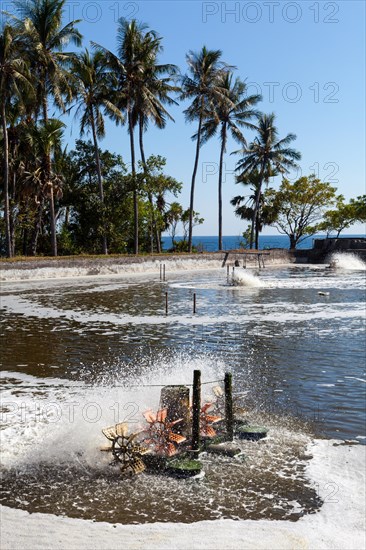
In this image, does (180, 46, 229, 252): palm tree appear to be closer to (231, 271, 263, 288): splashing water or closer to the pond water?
(231, 271, 263, 288): splashing water

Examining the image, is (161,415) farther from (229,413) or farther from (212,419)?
(229,413)

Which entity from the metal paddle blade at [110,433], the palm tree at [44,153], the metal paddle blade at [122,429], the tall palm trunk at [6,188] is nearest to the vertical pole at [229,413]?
the metal paddle blade at [122,429]

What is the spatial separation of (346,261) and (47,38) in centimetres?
3598

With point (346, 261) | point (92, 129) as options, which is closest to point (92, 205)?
point (92, 129)

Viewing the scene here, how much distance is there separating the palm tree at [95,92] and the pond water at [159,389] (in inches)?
941

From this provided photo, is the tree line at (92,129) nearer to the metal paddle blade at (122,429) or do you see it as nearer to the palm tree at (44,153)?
the palm tree at (44,153)

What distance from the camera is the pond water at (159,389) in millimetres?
7234

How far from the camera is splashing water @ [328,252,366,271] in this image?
58094 millimetres

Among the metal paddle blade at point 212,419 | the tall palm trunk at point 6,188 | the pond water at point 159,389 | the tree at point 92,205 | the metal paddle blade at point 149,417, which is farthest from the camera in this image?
the tree at point 92,205

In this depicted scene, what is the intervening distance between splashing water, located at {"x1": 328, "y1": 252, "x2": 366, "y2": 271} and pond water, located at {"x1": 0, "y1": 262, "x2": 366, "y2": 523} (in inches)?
1320

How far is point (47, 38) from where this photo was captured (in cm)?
4122

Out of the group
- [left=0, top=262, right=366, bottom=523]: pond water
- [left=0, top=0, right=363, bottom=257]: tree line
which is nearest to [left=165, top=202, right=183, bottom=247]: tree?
[left=0, top=0, right=363, bottom=257]: tree line

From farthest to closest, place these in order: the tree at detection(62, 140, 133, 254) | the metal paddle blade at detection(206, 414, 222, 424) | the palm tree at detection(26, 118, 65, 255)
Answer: the tree at detection(62, 140, 133, 254), the palm tree at detection(26, 118, 65, 255), the metal paddle blade at detection(206, 414, 222, 424)

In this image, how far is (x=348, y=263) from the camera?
6116 cm
